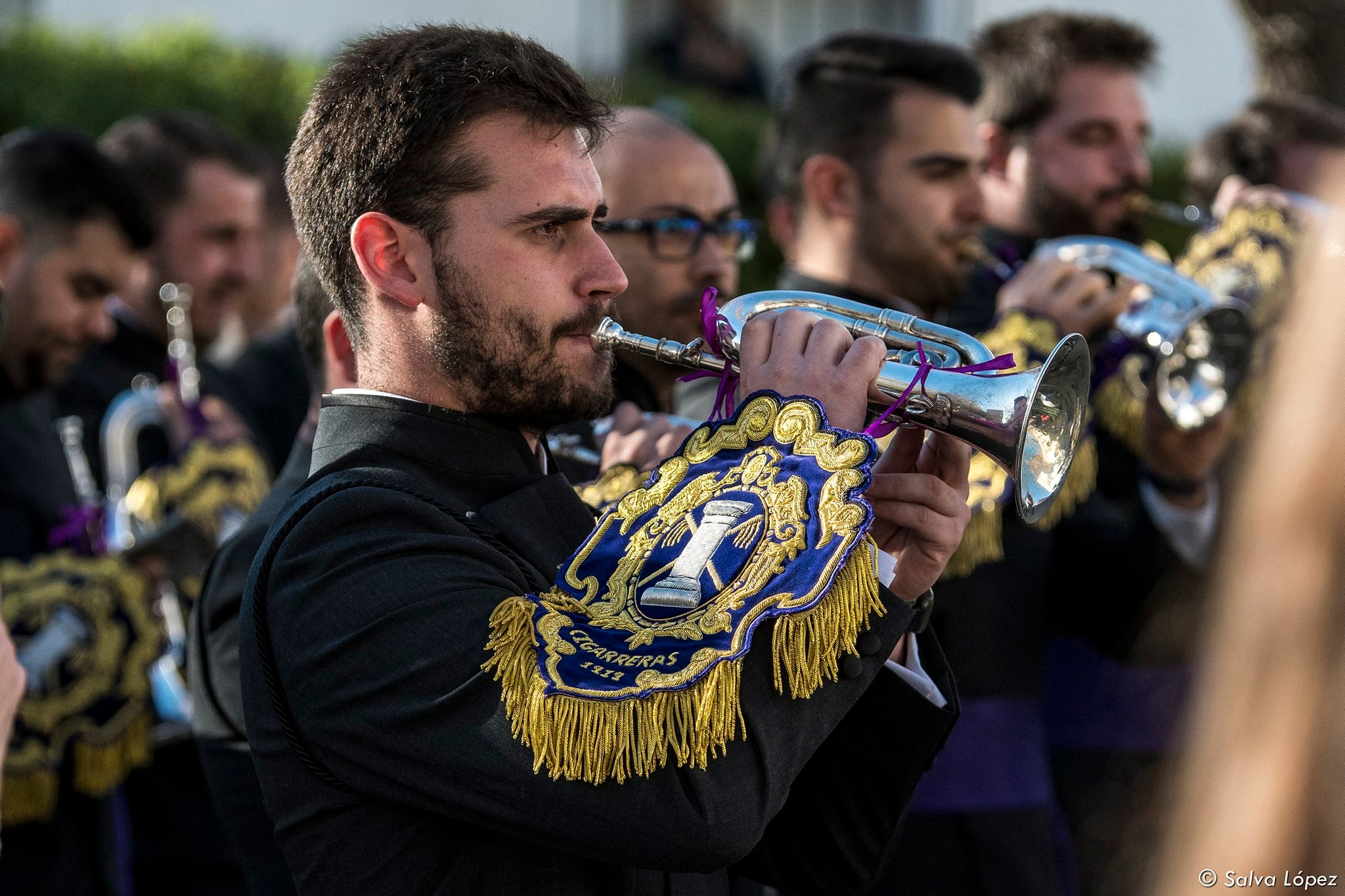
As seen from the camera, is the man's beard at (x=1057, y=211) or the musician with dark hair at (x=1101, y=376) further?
the man's beard at (x=1057, y=211)

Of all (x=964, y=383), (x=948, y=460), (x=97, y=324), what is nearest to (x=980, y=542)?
(x=948, y=460)

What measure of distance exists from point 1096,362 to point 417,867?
120 inches

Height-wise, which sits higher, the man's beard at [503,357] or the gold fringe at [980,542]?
the man's beard at [503,357]

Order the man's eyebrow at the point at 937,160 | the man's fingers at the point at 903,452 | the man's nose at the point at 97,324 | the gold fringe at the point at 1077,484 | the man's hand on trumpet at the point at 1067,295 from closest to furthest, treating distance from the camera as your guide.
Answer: the man's fingers at the point at 903,452 < the gold fringe at the point at 1077,484 < the man's hand on trumpet at the point at 1067,295 < the man's eyebrow at the point at 937,160 < the man's nose at the point at 97,324

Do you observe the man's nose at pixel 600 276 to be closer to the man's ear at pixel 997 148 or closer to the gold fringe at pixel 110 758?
the gold fringe at pixel 110 758

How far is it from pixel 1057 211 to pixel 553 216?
10.3ft

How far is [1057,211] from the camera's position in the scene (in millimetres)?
5137

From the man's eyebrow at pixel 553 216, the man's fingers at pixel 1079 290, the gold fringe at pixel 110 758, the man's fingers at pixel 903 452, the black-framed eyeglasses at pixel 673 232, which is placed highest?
the man's eyebrow at pixel 553 216

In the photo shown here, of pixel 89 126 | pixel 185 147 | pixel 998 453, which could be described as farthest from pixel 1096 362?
pixel 89 126

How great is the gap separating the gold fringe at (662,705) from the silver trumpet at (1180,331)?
250cm

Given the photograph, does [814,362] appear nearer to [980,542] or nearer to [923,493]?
[923,493]

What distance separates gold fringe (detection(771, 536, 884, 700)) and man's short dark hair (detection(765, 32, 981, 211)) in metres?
2.52

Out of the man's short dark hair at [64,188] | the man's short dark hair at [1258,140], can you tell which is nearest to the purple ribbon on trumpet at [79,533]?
the man's short dark hair at [64,188]

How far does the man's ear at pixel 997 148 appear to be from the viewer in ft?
17.3
